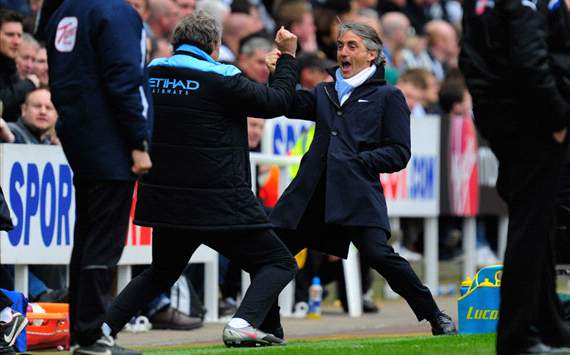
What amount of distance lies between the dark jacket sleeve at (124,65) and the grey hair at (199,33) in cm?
129

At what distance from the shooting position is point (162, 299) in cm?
1305

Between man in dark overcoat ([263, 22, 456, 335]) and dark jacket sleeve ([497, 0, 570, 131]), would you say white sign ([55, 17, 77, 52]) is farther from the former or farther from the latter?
man in dark overcoat ([263, 22, 456, 335])

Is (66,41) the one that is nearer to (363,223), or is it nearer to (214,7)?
(363,223)

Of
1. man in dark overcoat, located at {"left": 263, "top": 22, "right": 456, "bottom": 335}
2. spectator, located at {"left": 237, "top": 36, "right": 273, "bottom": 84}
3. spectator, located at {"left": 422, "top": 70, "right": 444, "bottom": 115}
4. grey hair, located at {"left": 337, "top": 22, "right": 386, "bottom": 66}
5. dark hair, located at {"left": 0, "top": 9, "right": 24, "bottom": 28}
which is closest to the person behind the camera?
man in dark overcoat, located at {"left": 263, "top": 22, "right": 456, "bottom": 335}

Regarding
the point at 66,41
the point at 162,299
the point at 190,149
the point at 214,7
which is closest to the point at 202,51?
the point at 190,149

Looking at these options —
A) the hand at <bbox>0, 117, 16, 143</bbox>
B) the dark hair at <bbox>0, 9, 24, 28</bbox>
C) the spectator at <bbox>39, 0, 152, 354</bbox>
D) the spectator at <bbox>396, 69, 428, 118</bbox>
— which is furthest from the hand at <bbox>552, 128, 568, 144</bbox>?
the spectator at <bbox>396, 69, 428, 118</bbox>

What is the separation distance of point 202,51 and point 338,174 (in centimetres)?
148

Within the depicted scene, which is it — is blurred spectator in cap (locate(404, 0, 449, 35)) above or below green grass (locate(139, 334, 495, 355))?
above

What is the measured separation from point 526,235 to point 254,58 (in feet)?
21.6

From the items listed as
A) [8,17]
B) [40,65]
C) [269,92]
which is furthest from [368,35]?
[40,65]

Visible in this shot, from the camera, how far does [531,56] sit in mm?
7934

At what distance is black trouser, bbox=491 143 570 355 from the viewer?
8141 millimetres

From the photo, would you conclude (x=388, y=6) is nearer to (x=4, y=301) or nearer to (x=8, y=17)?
(x=8, y=17)

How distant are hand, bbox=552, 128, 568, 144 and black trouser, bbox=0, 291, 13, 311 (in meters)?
3.80
